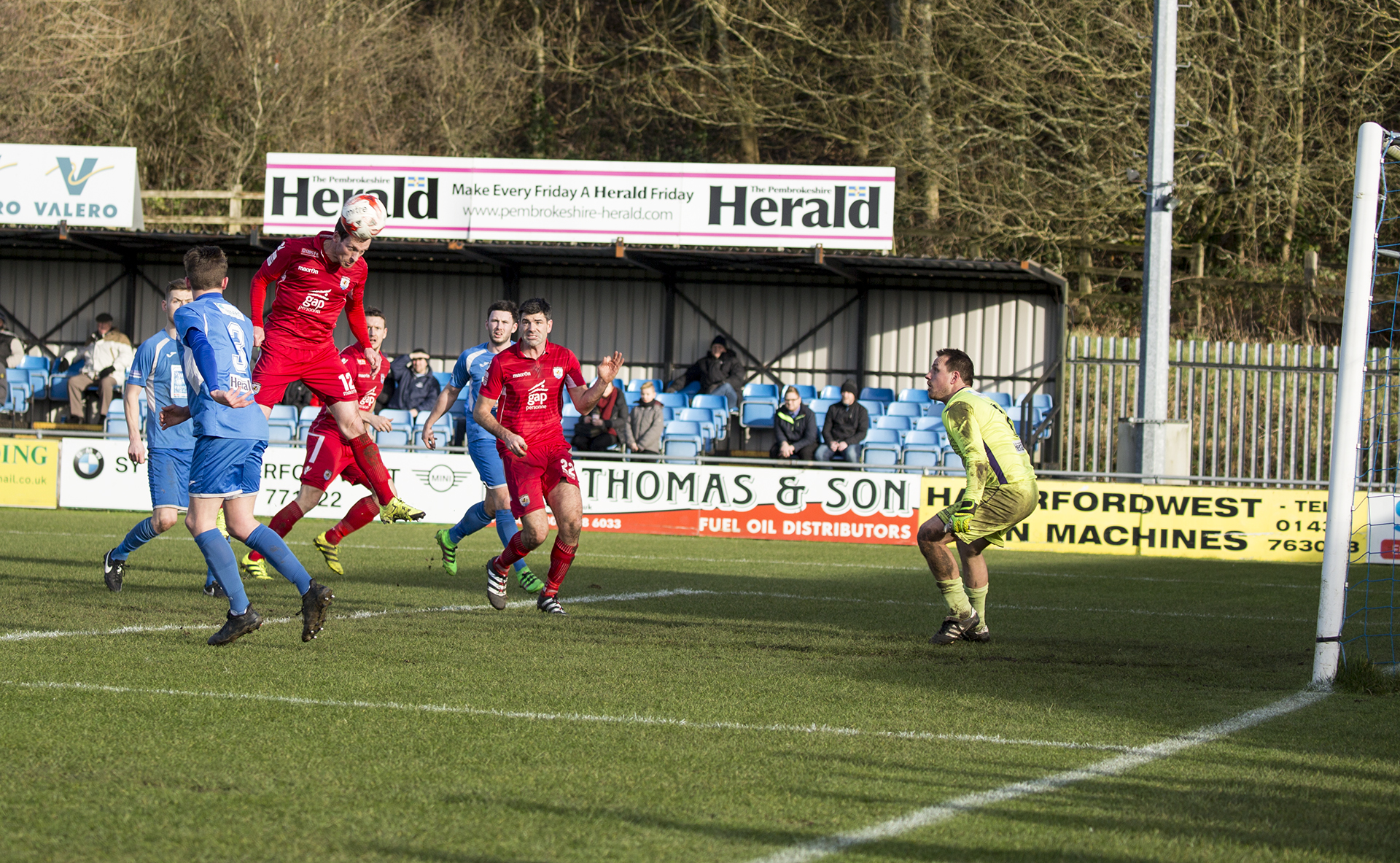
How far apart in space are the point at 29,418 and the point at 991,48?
723 inches

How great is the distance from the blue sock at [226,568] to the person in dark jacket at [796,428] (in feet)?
44.9

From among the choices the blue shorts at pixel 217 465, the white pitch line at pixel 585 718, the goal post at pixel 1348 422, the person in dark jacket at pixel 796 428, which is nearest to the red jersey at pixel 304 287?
the blue shorts at pixel 217 465

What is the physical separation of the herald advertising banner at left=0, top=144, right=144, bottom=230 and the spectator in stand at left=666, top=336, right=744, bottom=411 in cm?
911

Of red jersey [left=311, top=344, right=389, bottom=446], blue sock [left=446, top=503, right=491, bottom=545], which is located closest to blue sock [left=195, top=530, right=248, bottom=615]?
red jersey [left=311, top=344, right=389, bottom=446]

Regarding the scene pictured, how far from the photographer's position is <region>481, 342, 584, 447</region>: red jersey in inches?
352

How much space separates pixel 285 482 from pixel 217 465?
36.0 feet

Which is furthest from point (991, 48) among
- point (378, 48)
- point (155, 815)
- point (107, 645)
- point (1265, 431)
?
point (155, 815)

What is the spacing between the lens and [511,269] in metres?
25.4

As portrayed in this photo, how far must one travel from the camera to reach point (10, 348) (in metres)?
23.3

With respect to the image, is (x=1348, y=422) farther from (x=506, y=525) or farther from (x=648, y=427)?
(x=648, y=427)

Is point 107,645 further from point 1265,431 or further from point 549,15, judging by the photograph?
point 549,15

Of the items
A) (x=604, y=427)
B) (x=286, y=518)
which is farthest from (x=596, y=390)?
(x=604, y=427)

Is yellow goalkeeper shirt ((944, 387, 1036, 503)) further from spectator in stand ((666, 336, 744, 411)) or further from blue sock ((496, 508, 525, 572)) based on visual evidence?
spectator in stand ((666, 336, 744, 411))

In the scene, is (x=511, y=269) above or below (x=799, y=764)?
above
